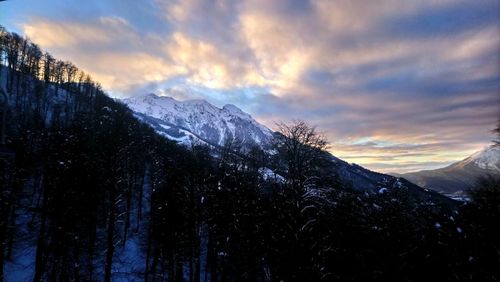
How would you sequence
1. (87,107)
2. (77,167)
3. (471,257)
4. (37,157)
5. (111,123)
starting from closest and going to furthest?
1. (471,257)
2. (77,167)
3. (37,157)
4. (111,123)
5. (87,107)

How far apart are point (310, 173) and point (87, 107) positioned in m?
81.5

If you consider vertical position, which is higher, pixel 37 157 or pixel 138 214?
pixel 37 157

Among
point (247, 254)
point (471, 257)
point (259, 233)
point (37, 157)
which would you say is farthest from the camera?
point (37, 157)

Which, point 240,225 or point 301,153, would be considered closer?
point 301,153

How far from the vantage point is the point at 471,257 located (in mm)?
16516

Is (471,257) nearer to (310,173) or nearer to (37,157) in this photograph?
(310,173)

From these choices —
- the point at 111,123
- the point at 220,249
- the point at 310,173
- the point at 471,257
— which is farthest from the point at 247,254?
the point at 111,123

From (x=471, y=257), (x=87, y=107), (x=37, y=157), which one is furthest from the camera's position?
(x=87, y=107)

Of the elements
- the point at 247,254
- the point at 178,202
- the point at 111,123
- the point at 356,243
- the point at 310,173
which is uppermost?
the point at 111,123

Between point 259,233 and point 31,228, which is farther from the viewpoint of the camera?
point 31,228

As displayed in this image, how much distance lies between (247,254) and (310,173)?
684 inches

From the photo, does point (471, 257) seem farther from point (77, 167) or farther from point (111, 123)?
point (111, 123)

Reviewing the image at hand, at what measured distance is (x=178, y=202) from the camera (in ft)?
110

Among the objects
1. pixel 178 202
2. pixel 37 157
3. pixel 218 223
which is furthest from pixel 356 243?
pixel 37 157
